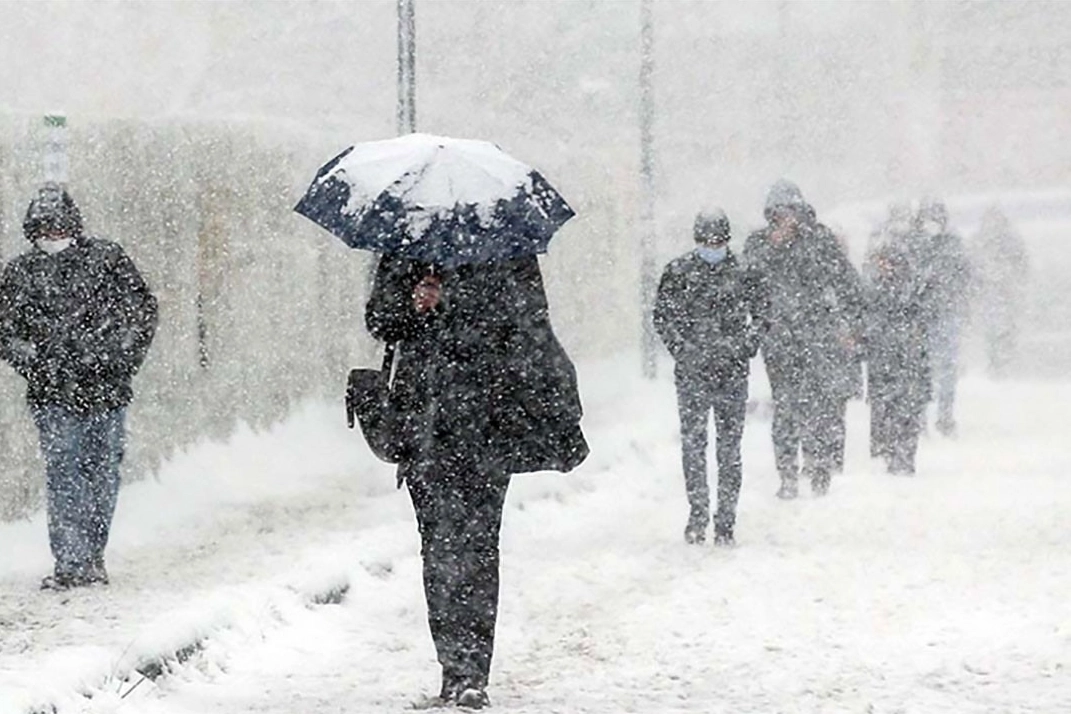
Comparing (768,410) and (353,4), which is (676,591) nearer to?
(768,410)

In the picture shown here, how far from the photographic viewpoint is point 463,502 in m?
7.09

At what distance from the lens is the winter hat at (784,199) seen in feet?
42.5

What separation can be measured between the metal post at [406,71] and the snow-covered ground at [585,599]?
2.44 meters

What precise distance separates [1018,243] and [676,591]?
51.1 ft

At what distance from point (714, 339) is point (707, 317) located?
12cm

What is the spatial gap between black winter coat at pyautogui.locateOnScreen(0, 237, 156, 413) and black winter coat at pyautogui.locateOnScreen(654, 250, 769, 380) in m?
2.82

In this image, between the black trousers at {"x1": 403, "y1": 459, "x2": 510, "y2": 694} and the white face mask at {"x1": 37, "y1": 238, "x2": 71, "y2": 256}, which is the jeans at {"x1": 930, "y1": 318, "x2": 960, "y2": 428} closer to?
the white face mask at {"x1": 37, "y1": 238, "x2": 71, "y2": 256}

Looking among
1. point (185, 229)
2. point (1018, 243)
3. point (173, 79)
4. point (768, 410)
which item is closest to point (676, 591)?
point (185, 229)

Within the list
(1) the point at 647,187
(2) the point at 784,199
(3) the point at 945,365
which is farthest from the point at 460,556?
(1) the point at 647,187

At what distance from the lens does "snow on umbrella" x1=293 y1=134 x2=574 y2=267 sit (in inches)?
273

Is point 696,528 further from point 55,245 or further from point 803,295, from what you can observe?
point 55,245

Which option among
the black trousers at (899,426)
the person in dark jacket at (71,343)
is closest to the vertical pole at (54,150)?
the person in dark jacket at (71,343)

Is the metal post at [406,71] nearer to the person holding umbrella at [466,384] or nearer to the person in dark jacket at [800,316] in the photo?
the person in dark jacket at [800,316]

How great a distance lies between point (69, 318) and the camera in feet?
32.2
